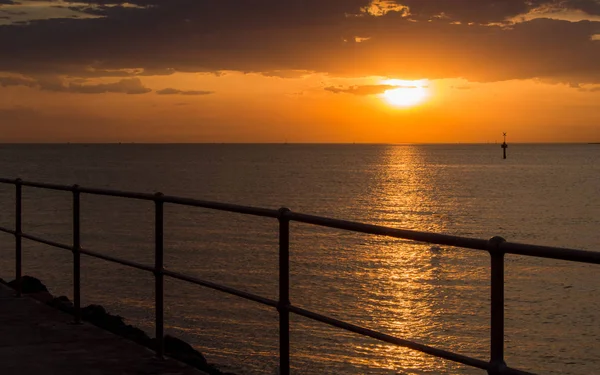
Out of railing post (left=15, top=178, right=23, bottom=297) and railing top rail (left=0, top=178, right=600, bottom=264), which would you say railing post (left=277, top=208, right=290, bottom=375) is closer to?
railing top rail (left=0, top=178, right=600, bottom=264)

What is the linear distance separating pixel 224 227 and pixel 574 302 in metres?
23.6

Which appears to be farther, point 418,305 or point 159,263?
point 418,305

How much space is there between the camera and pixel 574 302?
24312 mm

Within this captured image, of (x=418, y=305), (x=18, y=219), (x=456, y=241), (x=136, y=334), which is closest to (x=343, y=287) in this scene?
(x=418, y=305)

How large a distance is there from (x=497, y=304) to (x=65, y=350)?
3977 mm

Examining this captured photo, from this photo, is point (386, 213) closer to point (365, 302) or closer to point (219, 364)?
point (365, 302)

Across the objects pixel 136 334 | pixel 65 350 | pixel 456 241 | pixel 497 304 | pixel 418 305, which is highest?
pixel 456 241

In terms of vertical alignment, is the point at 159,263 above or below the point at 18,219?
below

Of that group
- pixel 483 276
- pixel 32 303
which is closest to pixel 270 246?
pixel 483 276

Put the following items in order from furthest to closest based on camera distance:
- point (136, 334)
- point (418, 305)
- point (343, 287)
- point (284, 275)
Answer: point (343, 287) → point (418, 305) → point (136, 334) → point (284, 275)

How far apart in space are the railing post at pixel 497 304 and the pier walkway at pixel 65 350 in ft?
9.11

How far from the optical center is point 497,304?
3459 millimetres

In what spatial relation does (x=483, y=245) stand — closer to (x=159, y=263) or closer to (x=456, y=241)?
(x=456, y=241)

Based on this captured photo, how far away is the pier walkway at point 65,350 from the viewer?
5.62 m
